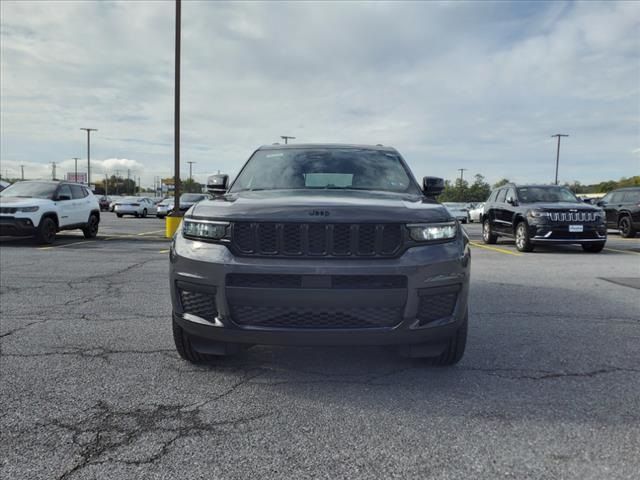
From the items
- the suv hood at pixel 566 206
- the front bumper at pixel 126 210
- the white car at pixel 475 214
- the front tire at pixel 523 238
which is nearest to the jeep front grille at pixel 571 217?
the suv hood at pixel 566 206

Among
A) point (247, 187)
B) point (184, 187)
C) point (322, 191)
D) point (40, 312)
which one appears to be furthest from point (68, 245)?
point (184, 187)

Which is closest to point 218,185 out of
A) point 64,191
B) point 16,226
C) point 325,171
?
point 325,171

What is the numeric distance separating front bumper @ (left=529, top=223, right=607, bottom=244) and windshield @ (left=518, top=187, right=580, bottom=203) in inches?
45.1

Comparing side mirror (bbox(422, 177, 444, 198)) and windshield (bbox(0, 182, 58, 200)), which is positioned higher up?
side mirror (bbox(422, 177, 444, 198))

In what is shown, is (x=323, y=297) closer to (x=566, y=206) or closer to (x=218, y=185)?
(x=218, y=185)

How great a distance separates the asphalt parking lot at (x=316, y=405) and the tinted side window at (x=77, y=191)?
956cm

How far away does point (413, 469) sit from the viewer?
2.24 m

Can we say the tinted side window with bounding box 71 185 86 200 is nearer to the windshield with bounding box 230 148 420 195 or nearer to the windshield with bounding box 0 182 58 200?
the windshield with bounding box 0 182 58 200

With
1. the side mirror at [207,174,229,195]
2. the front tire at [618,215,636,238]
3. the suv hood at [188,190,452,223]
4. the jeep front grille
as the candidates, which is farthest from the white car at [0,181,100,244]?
the front tire at [618,215,636,238]

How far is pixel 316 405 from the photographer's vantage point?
2.94 meters

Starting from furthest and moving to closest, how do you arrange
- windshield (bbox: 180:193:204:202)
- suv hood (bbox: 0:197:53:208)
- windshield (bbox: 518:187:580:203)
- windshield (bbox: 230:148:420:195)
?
windshield (bbox: 180:193:204:202)
windshield (bbox: 518:187:580:203)
suv hood (bbox: 0:197:53:208)
windshield (bbox: 230:148:420:195)

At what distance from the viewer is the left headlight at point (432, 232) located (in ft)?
10.3

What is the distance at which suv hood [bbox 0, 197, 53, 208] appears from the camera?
11984 mm

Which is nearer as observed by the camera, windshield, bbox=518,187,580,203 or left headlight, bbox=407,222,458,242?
left headlight, bbox=407,222,458,242
